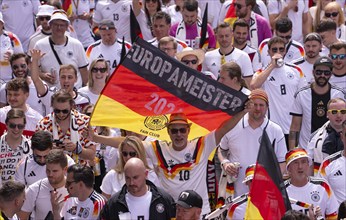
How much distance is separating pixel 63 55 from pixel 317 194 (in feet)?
18.0

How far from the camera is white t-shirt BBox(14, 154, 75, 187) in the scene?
14.3 m

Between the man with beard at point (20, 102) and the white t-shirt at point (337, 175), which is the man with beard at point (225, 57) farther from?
the white t-shirt at point (337, 175)

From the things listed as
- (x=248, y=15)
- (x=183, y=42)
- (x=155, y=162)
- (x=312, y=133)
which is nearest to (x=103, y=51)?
(x=183, y=42)

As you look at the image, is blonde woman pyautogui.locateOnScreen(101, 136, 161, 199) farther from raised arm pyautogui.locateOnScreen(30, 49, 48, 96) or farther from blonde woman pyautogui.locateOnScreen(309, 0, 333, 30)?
blonde woman pyautogui.locateOnScreen(309, 0, 333, 30)

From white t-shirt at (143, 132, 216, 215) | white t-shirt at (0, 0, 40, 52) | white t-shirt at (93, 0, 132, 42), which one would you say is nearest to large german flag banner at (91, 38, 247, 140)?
white t-shirt at (143, 132, 216, 215)

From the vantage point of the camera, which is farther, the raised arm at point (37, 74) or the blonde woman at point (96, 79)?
the blonde woman at point (96, 79)

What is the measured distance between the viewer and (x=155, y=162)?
13.7 m

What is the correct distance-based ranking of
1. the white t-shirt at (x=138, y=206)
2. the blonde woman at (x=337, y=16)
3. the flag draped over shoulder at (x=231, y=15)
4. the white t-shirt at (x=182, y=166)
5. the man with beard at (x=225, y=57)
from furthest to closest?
the flag draped over shoulder at (x=231, y=15), the blonde woman at (x=337, y=16), the man with beard at (x=225, y=57), the white t-shirt at (x=182, y=166), the white t-shirt at (x=138, y=206)

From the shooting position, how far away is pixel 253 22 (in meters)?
19.5

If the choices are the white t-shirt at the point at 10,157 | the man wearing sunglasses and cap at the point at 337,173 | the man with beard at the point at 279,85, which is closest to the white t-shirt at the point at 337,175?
the man wearing sunglasses and cap at the point at 337,173

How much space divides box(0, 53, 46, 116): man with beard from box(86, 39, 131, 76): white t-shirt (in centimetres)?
165

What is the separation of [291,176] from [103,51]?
559cm

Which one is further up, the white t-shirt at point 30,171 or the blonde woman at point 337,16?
the blonde woman at point 337,16

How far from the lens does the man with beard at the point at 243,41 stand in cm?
1822
